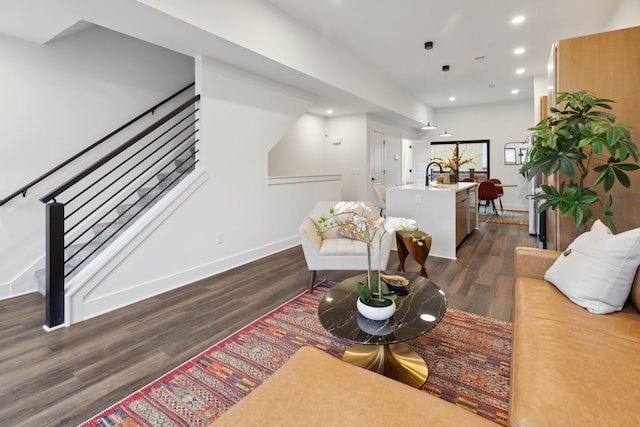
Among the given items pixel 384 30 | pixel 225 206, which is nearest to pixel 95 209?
pixel 225 206

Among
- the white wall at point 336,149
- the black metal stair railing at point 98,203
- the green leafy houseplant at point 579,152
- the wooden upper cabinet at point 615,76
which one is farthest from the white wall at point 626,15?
the black metal stair railing at point 98,203

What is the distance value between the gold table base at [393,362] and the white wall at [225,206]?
1468mm

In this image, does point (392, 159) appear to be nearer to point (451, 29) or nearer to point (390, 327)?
point (451, 29)

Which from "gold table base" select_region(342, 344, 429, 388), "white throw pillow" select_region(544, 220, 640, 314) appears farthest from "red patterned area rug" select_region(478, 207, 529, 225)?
"gold table base" select_region(342, 344, 429, 388)

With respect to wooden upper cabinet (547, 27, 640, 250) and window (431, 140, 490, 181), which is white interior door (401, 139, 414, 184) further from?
wooden upper cabinet (547, 27, 640, 250)

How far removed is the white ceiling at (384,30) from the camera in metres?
2.80

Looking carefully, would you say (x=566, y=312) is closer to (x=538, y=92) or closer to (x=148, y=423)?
(x=148, y=423)

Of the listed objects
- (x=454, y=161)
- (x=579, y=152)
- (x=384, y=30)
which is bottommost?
(x=579, y=152)

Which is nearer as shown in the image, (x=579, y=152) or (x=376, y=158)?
(x=579, y=152)

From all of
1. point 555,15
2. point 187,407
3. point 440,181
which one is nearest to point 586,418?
point 187,407

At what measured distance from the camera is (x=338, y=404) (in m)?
1.03

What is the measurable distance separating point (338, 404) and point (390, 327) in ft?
2.29

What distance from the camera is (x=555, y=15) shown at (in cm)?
402

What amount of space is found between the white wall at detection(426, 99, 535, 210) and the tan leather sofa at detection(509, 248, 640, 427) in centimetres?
792
